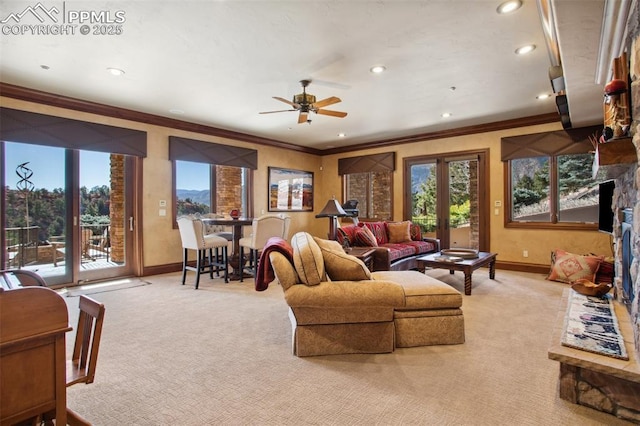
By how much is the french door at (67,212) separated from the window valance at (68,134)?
186 mm

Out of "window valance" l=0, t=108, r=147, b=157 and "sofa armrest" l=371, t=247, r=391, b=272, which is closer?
"window valance" l=0, t=108, r=147, b=157

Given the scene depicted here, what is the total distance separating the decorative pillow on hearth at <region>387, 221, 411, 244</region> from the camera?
6.01m

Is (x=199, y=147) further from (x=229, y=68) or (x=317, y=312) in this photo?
(x=317, y=312)

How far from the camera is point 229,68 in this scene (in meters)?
3.63

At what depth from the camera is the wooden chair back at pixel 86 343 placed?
134 centimetres

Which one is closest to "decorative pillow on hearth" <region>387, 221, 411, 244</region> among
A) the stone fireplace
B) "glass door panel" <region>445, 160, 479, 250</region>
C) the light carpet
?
"glass door panel" <region>445, 160, 479, 250</region>

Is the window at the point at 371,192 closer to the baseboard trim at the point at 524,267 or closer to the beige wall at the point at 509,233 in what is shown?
the beige wall at the point at 509,233

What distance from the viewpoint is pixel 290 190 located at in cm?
791

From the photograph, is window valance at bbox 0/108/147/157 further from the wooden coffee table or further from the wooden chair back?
the wooden coffee table

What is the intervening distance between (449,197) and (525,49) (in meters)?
3.73

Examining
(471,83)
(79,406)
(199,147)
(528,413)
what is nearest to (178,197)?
(199,147)

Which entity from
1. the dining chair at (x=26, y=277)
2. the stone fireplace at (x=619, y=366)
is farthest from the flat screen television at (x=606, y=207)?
the dining chair at (x=26, y=277)

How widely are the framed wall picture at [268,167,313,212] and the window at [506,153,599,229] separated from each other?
4497mm

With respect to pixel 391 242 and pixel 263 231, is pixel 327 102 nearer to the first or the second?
pixel 263 231
